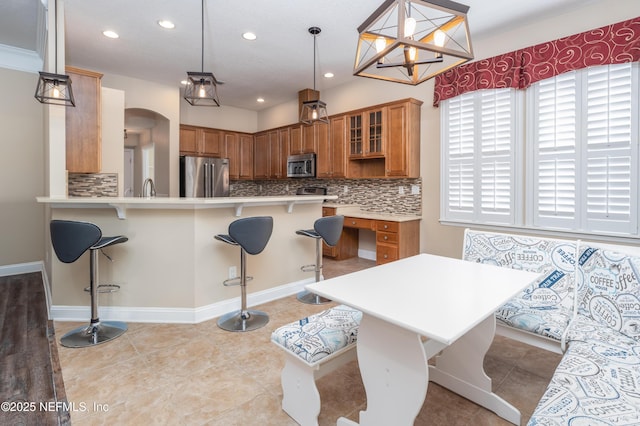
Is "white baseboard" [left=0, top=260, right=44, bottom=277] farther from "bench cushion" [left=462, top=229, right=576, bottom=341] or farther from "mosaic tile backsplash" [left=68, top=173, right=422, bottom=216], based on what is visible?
"bench cushion" [left=462, top=229, right=576, bottom=341]

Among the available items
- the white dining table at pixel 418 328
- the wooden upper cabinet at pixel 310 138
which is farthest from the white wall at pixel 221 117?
the white dining table at pixel 418 328

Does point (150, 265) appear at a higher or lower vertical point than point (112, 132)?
lower

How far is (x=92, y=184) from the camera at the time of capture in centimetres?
383

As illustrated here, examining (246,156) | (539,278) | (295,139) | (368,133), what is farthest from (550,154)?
(246,156)

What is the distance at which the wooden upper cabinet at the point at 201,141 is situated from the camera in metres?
6.25

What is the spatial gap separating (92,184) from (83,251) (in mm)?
1824

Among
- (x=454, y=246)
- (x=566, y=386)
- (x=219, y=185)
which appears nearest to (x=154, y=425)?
(x=566, y=386)

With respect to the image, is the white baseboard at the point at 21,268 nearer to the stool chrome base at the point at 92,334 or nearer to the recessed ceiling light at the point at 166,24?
the stool chrome base at the point at 92,334

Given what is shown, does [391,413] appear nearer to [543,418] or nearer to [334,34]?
[543,418]

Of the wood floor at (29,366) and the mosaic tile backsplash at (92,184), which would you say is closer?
the wood floor at (29,366)

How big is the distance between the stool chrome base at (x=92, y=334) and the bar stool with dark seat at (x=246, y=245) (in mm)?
825

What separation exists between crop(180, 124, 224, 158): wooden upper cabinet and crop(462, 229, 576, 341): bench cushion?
17.9 ft

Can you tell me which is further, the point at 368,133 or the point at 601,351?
the point at 368,133

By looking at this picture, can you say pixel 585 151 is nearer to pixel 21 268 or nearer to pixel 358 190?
pixel 358 190
